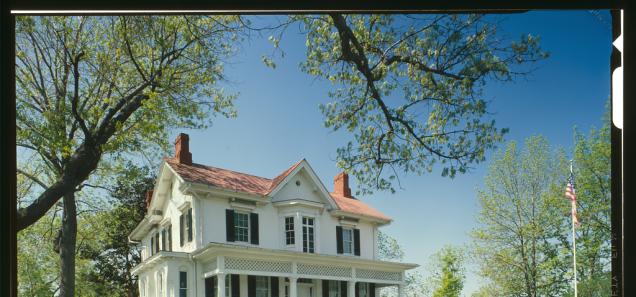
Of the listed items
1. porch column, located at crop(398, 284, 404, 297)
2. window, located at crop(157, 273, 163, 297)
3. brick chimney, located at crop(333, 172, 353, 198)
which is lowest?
porch column, located at crop(398, 284, 404, 297)

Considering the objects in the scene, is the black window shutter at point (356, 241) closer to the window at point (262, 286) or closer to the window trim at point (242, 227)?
the window at point (262, 286)

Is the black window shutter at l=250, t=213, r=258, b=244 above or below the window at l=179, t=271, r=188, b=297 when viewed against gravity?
above

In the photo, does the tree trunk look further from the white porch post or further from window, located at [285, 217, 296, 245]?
window, located at [285, 217, 296, 245]

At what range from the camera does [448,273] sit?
7902 mm

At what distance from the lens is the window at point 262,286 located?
965cm

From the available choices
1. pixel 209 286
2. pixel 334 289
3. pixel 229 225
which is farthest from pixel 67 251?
pixel 334 289

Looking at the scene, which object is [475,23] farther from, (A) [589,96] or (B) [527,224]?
(B) [527,224]

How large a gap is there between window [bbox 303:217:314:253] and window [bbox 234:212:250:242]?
51.8 inches

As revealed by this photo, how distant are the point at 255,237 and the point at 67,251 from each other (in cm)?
481

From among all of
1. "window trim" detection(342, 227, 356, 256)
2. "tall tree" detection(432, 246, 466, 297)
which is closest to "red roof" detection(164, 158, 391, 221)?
"window trim" detection(342, 227, 356, 256)

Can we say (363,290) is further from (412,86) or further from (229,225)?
(412,86)

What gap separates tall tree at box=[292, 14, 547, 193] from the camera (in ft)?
10.9

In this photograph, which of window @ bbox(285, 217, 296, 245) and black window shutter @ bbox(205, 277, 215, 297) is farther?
window @ bbox(285, 217, 296, 245)
